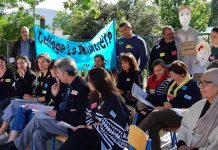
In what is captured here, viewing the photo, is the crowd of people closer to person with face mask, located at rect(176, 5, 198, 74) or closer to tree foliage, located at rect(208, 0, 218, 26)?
person with face mask, located at rect(176, 5, 198, 74)

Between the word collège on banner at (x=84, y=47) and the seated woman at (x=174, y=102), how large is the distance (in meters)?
2.77

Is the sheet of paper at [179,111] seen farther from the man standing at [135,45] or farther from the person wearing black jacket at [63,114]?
the man standing at [135,45]

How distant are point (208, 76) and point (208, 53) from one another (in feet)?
9.01

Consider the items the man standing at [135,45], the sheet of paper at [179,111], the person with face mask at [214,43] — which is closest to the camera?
the sheet of paper at [179,111]

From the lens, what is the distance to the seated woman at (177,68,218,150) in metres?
3.71

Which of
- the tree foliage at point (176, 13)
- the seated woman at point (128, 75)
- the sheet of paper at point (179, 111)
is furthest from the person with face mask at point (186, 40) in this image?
the tree foliage at point (176, 13)

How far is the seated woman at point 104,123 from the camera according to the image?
4281 millimetres

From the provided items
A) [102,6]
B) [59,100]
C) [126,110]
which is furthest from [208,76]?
[102,6]

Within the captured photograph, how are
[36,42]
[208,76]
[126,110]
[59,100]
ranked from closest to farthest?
[208,76] → [126,110] → [59,100] → [36,42]

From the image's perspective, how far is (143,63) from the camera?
285 inches

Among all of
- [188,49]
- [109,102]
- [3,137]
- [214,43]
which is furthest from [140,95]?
[3,137]

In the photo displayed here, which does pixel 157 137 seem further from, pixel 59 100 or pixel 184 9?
pixel 184 9

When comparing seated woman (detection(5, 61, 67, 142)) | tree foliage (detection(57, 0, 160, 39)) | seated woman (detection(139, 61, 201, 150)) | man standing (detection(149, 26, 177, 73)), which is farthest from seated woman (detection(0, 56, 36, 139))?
tree foliage (detection(57, 0, 160, 39))

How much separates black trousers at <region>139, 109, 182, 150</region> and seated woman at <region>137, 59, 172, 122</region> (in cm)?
66
